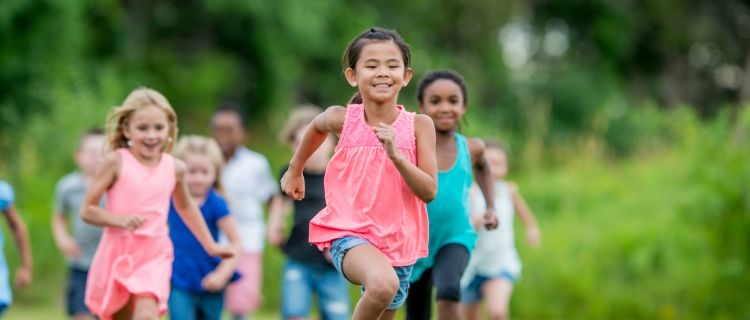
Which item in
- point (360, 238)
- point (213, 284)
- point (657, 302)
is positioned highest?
point (360, 238)

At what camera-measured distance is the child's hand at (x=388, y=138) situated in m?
5.72

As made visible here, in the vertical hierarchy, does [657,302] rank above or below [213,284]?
below

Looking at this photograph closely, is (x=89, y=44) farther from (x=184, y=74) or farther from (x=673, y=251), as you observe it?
(x=673, y=251)

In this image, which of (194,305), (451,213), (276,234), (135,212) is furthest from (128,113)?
(276,234)

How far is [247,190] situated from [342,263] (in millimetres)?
4730

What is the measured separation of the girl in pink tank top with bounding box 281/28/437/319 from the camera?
6.08 m

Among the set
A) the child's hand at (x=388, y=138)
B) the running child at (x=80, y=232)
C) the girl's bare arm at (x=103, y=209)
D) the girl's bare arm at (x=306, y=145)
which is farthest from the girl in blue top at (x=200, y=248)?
the child's hand at (x=388, y=138)

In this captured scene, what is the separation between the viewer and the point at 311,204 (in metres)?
9.02

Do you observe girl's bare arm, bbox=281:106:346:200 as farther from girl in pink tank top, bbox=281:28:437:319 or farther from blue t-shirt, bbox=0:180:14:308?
blue t-shirt, bbox=0:180:14:308

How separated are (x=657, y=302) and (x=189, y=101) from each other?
45.8 feet

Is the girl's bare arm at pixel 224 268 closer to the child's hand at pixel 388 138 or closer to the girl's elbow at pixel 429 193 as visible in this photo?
the girl's elbow at pixel 429 193

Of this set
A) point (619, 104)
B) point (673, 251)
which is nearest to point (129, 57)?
point (619, 104)

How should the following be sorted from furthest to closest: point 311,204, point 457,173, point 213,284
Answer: point 311,204 → point 213,284 → point 457,173

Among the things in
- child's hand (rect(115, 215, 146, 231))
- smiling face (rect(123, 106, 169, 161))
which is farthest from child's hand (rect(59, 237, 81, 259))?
child's hand (rect(115, 215, 146, 231))
